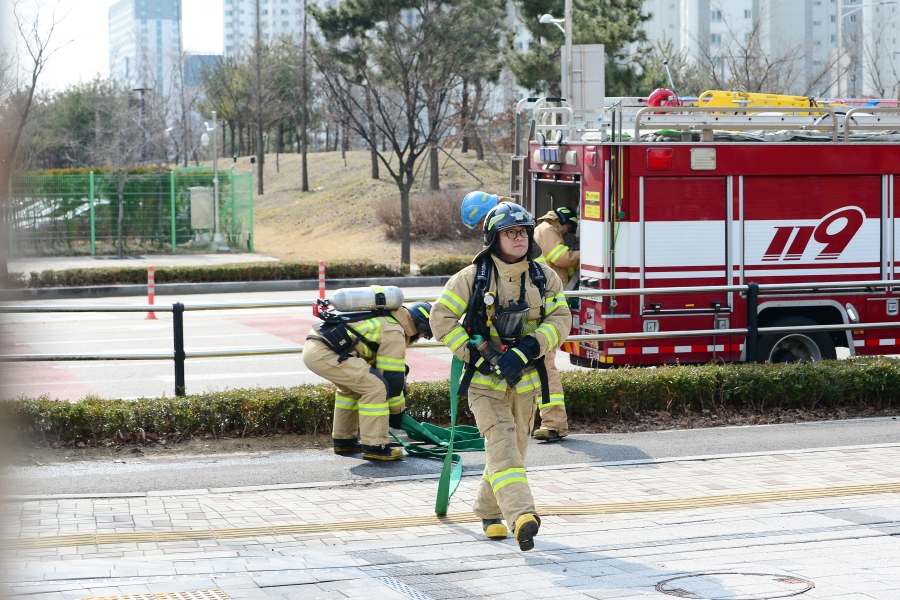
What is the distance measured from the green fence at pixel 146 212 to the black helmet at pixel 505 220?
920 inches

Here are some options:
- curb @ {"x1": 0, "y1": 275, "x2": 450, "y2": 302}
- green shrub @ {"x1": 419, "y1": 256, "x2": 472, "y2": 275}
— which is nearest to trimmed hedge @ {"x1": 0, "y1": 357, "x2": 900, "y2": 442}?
curb @ {"x1": 0, "y1": 275, "x2": 450, "y2": 302}

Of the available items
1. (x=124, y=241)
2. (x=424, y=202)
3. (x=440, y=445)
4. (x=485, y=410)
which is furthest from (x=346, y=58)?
(x=485, y=410)

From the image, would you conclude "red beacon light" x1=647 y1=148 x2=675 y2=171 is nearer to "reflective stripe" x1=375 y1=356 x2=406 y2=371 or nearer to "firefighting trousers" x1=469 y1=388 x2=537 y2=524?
"reflective stripe" x1=375 y1=356 x2=406 y2=371

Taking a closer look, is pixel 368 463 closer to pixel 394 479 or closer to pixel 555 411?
pixel 394 479

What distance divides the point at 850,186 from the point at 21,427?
26.6 ft

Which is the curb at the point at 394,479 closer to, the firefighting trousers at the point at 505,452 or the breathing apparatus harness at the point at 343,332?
the breathing apparatus harness at the point at 343,332

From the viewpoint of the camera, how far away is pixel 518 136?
1204 cm

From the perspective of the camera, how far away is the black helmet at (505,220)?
5793 mm

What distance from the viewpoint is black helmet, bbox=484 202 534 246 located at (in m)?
5.79

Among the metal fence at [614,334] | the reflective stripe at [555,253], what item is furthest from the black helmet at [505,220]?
the reflective stripe at [555,253]

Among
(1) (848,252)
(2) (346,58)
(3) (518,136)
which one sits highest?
(2) (346,58)

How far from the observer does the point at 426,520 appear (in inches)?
247

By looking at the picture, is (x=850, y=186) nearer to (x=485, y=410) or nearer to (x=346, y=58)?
(x=485, y=410)

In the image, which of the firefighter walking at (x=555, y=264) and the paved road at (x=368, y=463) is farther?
the firefighter walking at (x=555, y=264)
